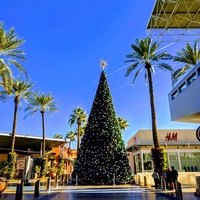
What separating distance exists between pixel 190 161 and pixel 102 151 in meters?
14.0

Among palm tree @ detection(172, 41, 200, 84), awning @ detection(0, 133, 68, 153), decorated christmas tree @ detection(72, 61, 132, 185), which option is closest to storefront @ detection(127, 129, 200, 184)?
decorated christmas tree @ detection(72, 61, 132, 185)

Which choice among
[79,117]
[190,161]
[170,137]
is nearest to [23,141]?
[79,117]

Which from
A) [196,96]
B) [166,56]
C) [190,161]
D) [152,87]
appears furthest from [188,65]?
[190,161]

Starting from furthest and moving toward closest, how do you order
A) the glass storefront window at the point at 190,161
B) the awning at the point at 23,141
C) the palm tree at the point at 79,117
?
the palm tree at the point at 79,117
the awning at the point at 23,141
the glass storefront window at the point at 190,161

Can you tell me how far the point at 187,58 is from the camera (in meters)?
23.4

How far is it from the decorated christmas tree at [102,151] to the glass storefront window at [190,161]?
10.8 metres

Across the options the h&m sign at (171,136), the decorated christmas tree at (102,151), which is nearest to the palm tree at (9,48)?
the decorated christmas tree at (102,151)

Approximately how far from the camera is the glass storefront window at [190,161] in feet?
99.8

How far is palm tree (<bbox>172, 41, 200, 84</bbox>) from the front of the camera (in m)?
23.1

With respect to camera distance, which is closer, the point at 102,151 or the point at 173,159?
the point at 102,151

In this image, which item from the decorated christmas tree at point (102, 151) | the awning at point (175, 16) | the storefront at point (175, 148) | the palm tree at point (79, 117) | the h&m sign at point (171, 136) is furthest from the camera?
the palm tree at point (79, 117)

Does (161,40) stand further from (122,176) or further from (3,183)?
(3,183)

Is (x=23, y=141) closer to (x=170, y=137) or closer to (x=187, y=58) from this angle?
(x=170, y=137)

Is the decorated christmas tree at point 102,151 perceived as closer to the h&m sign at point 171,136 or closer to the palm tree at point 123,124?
the h&m sign at point 171,136
